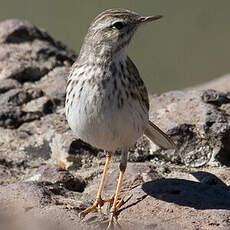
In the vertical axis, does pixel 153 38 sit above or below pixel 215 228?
below

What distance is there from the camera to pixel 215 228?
4812 millimetres

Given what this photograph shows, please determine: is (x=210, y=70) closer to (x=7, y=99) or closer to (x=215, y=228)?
(x=7, y=99)

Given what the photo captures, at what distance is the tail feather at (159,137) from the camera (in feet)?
20.0

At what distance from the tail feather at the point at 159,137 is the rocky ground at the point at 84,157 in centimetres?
17

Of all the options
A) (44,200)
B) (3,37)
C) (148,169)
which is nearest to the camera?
(44,200)

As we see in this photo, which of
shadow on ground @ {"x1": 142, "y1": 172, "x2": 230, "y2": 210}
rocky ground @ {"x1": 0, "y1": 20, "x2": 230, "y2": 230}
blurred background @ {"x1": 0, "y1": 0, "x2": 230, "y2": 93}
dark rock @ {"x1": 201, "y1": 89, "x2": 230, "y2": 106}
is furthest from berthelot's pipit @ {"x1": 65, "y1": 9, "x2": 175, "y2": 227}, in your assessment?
blurred background @ {"x1": 0, "y1": 0, "x2": 230, "y2": 93}

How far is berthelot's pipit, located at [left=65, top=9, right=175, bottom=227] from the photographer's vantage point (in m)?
5.62

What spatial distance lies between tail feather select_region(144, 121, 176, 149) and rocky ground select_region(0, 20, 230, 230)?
17 cm

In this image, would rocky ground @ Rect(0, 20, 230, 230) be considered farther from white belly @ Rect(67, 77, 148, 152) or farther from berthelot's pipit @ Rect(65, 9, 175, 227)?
white belly @ Rect(67, 77, 148, 152)

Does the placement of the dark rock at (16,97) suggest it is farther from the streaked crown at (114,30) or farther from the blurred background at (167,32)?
the blurred background at (167,32)

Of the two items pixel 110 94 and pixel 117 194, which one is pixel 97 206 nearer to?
pixel 117 194

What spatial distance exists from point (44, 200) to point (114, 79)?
48.0 inches

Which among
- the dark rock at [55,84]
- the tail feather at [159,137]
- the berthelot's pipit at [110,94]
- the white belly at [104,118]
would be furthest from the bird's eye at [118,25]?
the dark rock at [55,84]

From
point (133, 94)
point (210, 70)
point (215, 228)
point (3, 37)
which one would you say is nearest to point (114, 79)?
point (133, 94)
